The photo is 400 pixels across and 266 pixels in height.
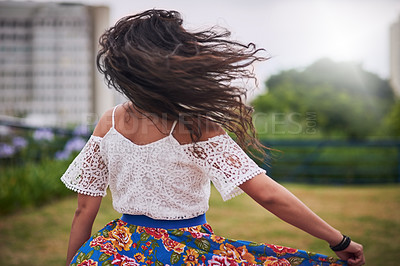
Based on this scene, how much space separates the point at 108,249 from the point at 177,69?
57 centimetres

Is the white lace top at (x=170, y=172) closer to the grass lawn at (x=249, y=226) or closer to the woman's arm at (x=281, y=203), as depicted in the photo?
the woman's arm at (x=281, y=203)

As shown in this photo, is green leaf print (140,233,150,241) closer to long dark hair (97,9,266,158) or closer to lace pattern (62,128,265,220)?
lace pattern (62,128,265,220)

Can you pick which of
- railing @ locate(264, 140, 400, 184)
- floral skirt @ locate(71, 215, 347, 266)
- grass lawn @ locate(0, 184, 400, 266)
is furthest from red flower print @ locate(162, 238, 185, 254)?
railing @ locate(264, 140, 400, 184)

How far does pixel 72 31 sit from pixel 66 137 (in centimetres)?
6364

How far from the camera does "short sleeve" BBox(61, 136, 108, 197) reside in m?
1.44

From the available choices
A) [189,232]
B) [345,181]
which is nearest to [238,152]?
[189,232]

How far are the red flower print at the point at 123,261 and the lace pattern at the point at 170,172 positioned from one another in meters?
0.14

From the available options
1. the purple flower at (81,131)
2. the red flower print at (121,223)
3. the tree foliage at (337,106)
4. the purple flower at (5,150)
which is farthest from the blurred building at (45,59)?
the red flower print at (121,223)

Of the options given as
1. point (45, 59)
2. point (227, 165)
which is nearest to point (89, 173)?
point (227, 165)

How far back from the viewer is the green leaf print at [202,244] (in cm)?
133

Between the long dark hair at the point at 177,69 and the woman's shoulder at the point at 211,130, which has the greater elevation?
the long dark hair at the point at 177,69

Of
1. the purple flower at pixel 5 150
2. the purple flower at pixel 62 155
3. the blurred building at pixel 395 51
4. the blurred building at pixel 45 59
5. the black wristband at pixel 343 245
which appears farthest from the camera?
the blurred building at pixel 45 59

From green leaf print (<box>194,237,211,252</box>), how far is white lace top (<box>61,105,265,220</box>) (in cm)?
8

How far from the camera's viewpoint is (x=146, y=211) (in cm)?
133
